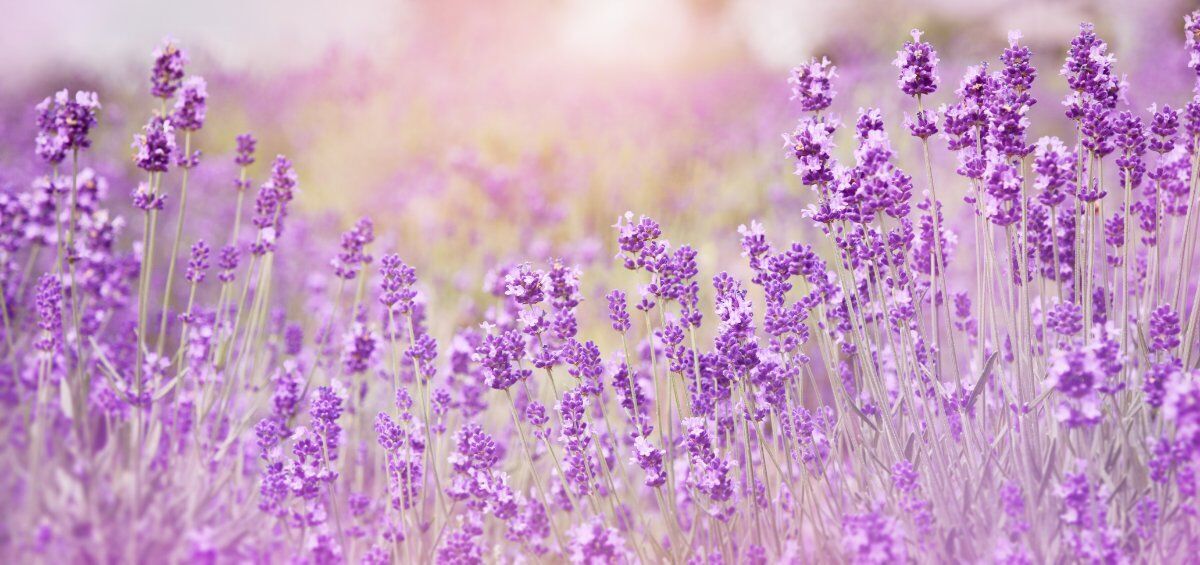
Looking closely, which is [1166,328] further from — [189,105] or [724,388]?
[189,105]

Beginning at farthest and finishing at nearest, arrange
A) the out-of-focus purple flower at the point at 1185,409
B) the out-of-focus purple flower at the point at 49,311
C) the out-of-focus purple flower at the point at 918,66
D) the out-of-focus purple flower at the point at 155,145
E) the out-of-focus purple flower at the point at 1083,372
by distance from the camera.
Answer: the out-of-focus purple flower at the point at 49,311 < the out-of-focus purple flower at the point at 155,145 < the out-of-focus purple flower at the point at 918,66 < the out-of-focus purple flower at the point at 1083,372 < the out-of-focus purple flower at the point at 1185,409

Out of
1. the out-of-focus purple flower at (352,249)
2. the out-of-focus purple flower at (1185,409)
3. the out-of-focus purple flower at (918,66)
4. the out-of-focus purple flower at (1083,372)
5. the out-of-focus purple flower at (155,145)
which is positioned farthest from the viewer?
the out-of-focus purple flower at (352,249)

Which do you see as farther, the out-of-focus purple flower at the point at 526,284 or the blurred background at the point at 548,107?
the blurred background at the point at 548,107

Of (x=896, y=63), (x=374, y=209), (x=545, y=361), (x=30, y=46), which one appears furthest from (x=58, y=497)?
(x=30, y=46)

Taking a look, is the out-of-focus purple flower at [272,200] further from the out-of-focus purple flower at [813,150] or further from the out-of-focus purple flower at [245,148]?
the out-of-focus purple flower at [813,150]

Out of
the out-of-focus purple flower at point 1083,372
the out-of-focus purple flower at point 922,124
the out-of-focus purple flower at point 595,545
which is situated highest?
the out-of-focus purple flower at point 922,124

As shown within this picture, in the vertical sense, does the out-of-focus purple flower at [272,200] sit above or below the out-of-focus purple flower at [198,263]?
above

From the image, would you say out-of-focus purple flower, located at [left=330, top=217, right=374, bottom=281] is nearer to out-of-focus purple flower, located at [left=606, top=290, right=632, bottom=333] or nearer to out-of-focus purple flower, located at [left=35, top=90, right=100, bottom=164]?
out-of-focus purple flower, located at [left=35, top=90, right=100, bottom=164]

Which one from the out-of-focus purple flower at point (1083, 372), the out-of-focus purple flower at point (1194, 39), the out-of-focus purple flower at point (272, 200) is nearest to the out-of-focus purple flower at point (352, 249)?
the out-of-focus purple flower at point (272, 200)
